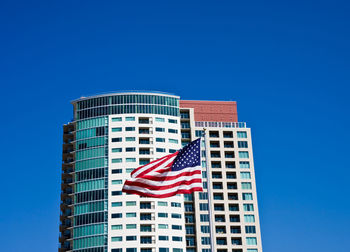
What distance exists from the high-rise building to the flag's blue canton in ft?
296

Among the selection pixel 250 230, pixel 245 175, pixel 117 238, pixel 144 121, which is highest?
pixel 144 121

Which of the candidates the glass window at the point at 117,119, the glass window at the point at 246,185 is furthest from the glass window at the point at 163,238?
the glass window at the point at 117,119

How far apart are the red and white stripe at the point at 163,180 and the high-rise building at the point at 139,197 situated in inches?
3546

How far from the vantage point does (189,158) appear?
52094 millimetres

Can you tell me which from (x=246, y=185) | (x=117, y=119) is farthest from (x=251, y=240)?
(x=117, y=119)

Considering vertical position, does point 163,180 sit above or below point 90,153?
below

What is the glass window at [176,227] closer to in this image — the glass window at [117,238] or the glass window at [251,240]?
the glass window at [117,238]

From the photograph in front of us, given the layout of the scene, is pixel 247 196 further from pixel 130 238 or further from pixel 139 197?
pixel 130 238

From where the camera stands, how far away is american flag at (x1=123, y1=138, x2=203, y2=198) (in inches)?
2036

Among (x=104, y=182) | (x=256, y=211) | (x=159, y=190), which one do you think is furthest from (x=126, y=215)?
(x=159, y=190)

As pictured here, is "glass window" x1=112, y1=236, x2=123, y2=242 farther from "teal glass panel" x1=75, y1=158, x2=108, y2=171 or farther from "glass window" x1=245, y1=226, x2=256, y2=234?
"glass window" x1=245, y1=226, x2=256, y2=234

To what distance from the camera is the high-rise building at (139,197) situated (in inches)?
5620

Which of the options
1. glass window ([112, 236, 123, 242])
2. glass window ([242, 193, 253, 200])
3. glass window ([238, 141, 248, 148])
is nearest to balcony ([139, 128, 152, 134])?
glass window ([238, 141, 248, 148])

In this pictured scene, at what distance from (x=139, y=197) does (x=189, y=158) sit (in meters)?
94.7
